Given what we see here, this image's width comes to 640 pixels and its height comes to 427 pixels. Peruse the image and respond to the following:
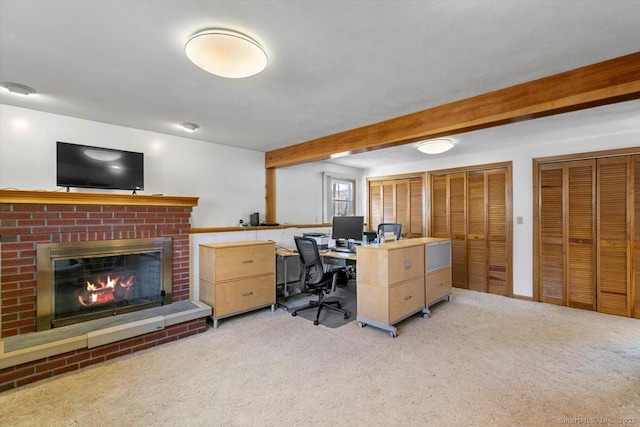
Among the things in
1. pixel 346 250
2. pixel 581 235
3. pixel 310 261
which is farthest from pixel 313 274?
pixel 581 235

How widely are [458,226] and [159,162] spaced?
4774 mm

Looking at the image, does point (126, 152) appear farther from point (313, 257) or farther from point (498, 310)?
point (498, 310)

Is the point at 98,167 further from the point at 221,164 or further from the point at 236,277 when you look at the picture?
the point at 236,277

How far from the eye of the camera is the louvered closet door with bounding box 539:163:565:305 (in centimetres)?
400

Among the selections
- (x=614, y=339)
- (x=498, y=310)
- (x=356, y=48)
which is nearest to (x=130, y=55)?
(x=356, y=48)

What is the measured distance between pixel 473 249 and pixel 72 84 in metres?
5.51

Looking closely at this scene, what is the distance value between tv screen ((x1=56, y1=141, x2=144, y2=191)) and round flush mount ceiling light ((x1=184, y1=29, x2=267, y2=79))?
2144 millimetres

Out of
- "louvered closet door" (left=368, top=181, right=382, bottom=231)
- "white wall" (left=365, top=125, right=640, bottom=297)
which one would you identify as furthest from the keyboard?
"white wall" (left=365, top=125, right=640, bottom=297)

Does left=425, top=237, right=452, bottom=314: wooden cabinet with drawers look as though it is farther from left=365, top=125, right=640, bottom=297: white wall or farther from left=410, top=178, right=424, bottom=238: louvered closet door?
left=410, top=178, right=424, bottom=238: louvered closet door

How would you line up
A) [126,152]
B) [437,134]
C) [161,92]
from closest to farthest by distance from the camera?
[161,92] → [437,134] → [126,152]

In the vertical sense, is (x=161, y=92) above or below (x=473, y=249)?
above

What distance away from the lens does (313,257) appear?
11.2 feet

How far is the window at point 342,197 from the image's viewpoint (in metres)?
6.11

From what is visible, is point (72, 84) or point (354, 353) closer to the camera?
point (72, 84)
